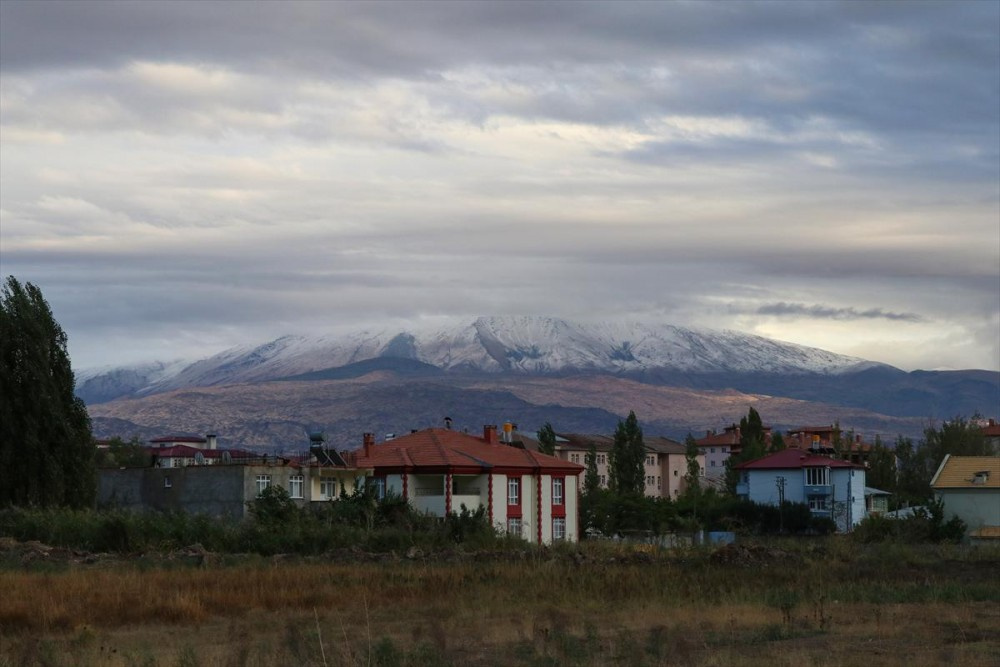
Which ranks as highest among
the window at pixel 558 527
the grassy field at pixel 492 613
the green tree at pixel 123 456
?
the green tree at pixel 123 456

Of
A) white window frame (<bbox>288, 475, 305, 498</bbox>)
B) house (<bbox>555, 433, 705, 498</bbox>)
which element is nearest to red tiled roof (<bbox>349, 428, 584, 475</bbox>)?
white window frame (<bbox>288, 475, 305, 498</bbox>)

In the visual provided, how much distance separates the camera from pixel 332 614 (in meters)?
29.0

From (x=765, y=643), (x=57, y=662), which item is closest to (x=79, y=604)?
(x=57, y=662)

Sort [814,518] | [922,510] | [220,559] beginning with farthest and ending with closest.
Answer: [814,518] → [922,510] → [220,559]

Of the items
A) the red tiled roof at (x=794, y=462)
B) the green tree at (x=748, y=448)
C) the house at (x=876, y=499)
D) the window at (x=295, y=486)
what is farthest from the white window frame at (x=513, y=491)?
the house at (x=876, y=499)

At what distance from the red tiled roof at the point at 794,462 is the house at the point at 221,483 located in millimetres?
38037

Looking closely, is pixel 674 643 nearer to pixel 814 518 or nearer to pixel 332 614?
pixel 332 614

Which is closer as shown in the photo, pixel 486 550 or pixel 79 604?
pixel 79 604

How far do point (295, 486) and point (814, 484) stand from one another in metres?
42.5

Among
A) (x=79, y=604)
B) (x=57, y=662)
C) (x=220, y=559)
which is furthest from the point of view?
(x=220, y=559)

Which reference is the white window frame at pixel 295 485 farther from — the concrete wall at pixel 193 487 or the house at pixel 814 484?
Result: the house at pixel 814 484

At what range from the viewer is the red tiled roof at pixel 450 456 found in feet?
241

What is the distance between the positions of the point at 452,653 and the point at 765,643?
540 cm

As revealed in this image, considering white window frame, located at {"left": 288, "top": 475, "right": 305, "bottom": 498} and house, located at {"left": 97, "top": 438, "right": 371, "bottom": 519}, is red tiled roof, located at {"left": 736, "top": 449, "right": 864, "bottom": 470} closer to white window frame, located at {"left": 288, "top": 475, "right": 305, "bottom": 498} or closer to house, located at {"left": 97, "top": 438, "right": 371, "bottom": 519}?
house, located at {"left": 97, "top": 438, "right": 371, "bottom": 519}
